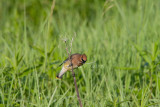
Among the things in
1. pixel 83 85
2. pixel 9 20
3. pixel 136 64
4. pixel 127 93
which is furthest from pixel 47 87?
pixel 9 20

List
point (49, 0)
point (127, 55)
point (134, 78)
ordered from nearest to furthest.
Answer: point (134, 78) → point (127, 55) → point (49, 0)

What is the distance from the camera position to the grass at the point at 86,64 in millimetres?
2611

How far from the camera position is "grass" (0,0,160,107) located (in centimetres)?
261

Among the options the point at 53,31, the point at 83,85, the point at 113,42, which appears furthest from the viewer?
the point at 53,31

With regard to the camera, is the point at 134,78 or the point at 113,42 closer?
the point at 134,78

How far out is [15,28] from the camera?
4.71 metres

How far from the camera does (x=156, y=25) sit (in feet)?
14.8

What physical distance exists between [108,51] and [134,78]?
1.86 ft

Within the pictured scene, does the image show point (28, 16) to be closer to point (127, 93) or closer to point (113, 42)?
point (113, 42)

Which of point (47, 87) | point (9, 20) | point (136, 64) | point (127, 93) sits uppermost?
point (9, 20)

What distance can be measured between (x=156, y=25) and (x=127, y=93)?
197 cm

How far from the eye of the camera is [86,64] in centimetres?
274

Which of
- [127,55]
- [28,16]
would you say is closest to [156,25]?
[127,55]

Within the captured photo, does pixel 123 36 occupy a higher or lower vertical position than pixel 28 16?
lower
